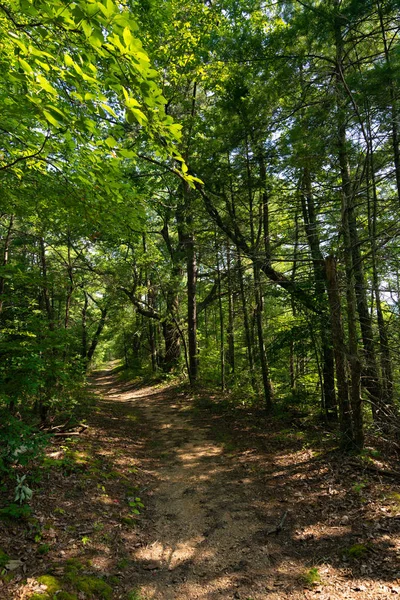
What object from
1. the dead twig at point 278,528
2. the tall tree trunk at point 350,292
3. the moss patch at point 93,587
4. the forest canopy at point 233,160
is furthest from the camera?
the tall tree trunk at point 350,292

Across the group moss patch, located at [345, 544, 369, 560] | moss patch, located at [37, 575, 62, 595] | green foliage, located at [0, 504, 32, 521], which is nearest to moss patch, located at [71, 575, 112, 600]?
moss patch, located at [37, 575, 62, 595]

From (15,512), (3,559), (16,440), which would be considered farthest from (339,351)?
(3,559)

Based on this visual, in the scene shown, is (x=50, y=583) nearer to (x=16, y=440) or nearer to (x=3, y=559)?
(x=3, y=559)

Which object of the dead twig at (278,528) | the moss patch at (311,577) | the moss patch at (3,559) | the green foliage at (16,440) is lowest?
the moss patch at (311,577)

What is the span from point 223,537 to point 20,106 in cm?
583

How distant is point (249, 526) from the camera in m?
4.41

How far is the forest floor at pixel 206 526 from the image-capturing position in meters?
3.26

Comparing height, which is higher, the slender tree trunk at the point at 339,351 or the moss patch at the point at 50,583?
the slender tree trunk at the point at 339,351

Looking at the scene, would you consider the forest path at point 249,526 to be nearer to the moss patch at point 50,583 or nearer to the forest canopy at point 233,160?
the moss patch at point 50,583

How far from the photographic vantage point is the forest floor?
3262 mm

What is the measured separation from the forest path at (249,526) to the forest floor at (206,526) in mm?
16

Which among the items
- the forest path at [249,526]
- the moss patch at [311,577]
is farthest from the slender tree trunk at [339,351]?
the moss patch at [311,577]

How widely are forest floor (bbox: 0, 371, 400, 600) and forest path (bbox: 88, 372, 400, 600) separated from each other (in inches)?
0.6

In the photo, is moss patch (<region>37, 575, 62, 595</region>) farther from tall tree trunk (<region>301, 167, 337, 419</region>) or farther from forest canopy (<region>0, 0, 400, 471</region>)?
tall tree trunk (<region>301, 167, 337, 419</region>)
